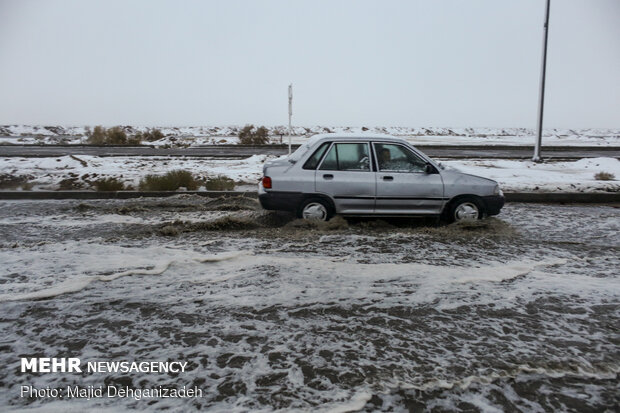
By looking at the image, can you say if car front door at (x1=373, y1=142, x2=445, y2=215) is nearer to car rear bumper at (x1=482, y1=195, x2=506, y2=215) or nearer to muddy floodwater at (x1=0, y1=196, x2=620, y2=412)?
muddy floodwater at (x1=0, y1=196, x2=620, y2=412)

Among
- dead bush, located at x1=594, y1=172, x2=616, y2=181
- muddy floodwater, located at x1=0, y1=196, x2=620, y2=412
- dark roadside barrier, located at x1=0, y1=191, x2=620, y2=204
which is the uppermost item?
dead bush, located at x1=594, y1=172, x2=616, y2=181

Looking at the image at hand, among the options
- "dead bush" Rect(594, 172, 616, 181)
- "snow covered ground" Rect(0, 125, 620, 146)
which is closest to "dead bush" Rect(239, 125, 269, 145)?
"snow covered ground" Rect(0, 125, 620, 146)

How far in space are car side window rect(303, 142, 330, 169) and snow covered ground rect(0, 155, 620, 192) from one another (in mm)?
5242

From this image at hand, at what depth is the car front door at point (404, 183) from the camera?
7070 mm

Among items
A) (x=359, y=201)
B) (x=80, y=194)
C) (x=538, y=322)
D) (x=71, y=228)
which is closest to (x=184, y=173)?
(x=80, y=194)

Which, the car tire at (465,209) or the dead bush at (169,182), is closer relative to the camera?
the car tire at (465,209)

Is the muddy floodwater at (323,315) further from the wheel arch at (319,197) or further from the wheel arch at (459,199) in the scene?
the wheel arch at (459,199)

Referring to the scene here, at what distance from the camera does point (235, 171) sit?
46.6ft

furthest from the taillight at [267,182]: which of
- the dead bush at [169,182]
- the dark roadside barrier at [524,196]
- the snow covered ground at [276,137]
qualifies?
the snow covered ground at [276,137]

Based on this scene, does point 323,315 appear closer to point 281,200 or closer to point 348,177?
point 281,200

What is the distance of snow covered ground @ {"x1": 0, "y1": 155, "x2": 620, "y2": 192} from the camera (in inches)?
455

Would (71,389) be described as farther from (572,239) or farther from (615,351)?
(572,239)

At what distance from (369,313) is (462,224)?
3890mm

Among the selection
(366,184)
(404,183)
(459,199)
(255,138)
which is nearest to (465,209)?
(459,199)
